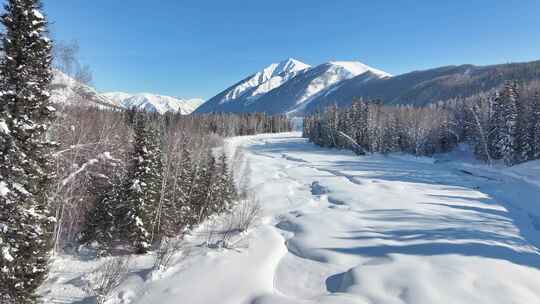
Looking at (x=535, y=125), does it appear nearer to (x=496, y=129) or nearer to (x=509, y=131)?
(x=509, y=131)

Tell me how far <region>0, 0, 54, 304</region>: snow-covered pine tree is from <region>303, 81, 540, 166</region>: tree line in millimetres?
54667

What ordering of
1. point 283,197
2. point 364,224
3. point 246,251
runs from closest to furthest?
1. point 246,251
2. point 364,224
3. point 283,197

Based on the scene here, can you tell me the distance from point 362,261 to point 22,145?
13447mm

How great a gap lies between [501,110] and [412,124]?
23297mm

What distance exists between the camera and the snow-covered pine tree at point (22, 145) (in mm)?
9570

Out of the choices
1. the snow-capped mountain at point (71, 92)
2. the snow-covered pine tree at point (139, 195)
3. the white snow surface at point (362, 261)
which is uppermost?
the snow-capped mountain at point (71, 92)

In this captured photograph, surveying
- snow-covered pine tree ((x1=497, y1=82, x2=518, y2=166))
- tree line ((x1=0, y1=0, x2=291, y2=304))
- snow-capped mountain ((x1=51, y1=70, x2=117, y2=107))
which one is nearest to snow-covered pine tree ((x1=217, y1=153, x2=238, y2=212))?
tree line ((x1=0, y1=0, x2=291, y2=304))

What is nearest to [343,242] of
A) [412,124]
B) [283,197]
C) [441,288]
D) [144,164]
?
[441,288]

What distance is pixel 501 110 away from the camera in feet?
181

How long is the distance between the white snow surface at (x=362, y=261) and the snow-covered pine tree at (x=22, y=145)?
3526 millimetres

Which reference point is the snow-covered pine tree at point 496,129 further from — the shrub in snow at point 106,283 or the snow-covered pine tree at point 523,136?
the shrub in snow at point 106,283

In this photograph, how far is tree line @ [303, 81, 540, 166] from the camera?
52.4m

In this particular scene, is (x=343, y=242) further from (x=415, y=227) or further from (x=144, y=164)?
(x=144, y=164)

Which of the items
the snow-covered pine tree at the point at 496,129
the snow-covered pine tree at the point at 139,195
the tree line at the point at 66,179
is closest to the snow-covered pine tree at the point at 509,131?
the snow-covered pine tree at the point at 496,129
